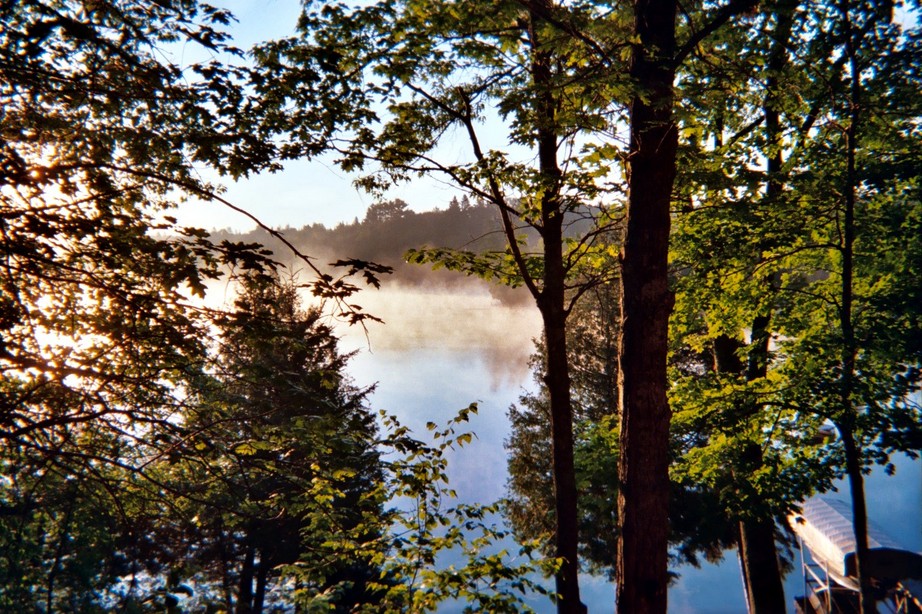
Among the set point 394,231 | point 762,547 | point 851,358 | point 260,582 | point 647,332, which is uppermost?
point 394,231

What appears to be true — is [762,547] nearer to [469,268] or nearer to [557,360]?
[557,360]

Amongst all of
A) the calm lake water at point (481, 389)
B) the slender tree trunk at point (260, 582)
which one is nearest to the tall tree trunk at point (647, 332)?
the calm lake water at point (481, 389)

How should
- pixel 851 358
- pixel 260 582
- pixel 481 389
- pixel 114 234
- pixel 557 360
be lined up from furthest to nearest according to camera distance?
pixel 481 389, pixel 260 582, pixel 557 360, pixel 851 358, pixel 114 234

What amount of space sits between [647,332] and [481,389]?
69.2 meters

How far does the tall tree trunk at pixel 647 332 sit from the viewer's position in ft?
16.8

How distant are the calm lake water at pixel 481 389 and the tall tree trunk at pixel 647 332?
472 inches

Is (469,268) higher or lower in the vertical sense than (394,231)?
lower

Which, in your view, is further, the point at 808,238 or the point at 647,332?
the point at 808,238

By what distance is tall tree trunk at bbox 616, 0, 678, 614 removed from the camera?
512cm

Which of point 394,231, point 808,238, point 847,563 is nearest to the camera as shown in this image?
point 808,238

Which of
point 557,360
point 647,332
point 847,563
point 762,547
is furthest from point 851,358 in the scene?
point 847,563

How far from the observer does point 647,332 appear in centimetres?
525

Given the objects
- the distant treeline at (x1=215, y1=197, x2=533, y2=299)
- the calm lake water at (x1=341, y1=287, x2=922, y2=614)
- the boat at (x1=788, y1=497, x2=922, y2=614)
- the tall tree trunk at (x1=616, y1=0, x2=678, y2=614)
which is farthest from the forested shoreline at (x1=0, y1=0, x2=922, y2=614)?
the distant treeline at (x1=215, y1=197, x2=533, y2=299)

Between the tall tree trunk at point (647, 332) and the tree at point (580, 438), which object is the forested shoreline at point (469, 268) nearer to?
the tall tree trunk at point (647, 332)
